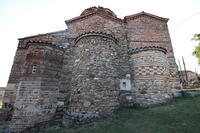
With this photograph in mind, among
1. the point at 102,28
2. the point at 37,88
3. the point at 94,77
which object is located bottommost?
the point at 37,88

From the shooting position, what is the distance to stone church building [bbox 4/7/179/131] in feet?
19.6

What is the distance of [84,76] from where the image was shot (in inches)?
250

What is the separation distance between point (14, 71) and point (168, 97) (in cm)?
1166

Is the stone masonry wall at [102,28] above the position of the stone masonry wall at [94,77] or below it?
above

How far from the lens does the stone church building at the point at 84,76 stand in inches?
235

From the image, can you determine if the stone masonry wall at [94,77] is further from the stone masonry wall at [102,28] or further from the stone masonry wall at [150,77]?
the stone masonry wall at [150,77]

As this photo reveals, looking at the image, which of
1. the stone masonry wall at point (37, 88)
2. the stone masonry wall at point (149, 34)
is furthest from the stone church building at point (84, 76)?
the stone masonry wall at point (149, 34)

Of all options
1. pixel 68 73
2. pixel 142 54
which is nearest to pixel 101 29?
pixel 142 54

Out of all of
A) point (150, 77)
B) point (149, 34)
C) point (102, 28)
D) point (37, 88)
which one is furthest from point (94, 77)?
point (149, 34)

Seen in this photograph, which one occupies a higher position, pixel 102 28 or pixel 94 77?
pixel 102 28

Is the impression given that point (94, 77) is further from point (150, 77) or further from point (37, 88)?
point (150, 77)

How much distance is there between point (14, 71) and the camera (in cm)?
864

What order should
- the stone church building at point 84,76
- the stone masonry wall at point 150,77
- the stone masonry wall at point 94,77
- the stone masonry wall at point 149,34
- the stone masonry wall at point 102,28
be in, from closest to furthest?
the stone masonry wall at point 94,77 → the stone church building at point 84,76 → the stone masonry wall at point 150,77 → the stone masonry wall at point 102,28 → the stone masonry wall at point 149,34

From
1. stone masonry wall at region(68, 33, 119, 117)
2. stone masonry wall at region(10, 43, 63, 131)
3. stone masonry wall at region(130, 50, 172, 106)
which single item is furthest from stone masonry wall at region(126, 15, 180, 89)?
stone masonry wall at region(10, 43, 63, 131)
